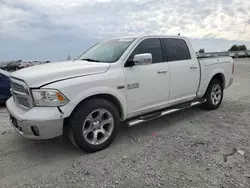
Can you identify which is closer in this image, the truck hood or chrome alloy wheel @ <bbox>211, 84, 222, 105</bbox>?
the truck hood

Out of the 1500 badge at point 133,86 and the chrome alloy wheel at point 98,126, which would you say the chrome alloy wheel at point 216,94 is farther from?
the chrome alloy wheel at point 98,126

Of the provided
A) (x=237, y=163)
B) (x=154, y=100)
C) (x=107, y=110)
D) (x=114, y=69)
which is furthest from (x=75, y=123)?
(x=237, y=163)

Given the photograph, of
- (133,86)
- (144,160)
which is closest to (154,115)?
(133,86)

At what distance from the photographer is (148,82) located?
155 inches

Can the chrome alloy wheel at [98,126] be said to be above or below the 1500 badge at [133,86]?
below

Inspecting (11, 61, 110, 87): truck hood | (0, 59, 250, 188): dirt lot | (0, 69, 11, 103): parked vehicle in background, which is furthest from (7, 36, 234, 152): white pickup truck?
(0, 69, 11, 103): parked vehicle in background

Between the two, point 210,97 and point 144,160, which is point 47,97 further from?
point 210,97

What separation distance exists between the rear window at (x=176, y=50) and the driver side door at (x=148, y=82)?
191 millimetres

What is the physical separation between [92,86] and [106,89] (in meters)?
0.24

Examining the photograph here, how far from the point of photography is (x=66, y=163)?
316 centimetres

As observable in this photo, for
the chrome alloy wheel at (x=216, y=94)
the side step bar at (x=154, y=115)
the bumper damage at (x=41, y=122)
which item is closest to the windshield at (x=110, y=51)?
the side step bar at (x=154, y=115)

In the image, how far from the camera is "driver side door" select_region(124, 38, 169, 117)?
3742 mm

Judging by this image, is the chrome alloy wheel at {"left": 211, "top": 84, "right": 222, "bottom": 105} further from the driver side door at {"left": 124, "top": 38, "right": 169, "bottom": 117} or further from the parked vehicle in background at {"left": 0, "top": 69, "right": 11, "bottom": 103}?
the parked vehicle in background at {"left": 0, "top": 69, "right": 11, "bottom": 103}

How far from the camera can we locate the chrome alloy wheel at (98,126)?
3319 millimetres
